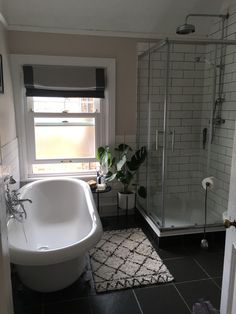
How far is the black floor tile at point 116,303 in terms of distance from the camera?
1.89 metres

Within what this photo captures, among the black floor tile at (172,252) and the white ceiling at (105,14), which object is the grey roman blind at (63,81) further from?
the black floor tile at (172,252)

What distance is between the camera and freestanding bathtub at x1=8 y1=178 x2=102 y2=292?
167 cm

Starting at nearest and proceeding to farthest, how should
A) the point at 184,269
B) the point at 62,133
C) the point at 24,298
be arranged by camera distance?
the point at 24,298 < the point at 184,269 < the point at 62,133

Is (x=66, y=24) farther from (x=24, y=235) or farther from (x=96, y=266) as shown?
(x=96, y=266)

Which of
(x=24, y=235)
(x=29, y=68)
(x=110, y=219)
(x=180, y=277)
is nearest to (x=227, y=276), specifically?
(x=180, y=277)

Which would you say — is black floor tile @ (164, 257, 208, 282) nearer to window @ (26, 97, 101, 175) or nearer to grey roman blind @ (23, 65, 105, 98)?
window @ (26, 97, 101, 175)

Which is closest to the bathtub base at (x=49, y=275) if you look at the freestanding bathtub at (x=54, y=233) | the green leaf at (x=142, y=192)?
the freestanding bathtub at (x=54, y=233)

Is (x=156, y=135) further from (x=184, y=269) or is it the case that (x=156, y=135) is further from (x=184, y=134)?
(x=184, y=269)

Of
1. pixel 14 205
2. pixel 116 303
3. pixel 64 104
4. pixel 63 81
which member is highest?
pixel 63 81

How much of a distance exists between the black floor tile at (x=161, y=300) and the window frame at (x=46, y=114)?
1708 mm

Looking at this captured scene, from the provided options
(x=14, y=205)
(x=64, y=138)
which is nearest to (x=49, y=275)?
(x=14, y=205)

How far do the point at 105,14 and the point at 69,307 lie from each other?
110 inches

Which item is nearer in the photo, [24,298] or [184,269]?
[24,298]

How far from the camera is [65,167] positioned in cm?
345
